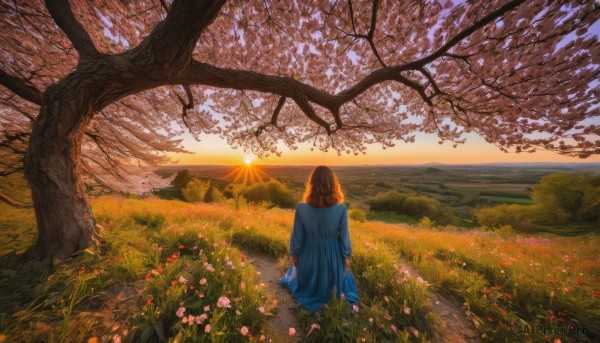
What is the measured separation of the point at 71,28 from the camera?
335cm

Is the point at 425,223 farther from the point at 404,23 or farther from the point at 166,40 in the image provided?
the point at 166,40

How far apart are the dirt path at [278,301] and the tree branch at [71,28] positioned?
478 cm

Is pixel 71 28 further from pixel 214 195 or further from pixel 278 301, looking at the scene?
pixel 214 195

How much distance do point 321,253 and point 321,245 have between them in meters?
0.13

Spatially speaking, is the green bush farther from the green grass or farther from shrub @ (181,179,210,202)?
the green grass

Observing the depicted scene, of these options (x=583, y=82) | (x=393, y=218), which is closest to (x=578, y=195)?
(x=393, y=218)

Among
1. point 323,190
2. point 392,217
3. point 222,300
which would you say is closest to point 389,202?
point 392,217

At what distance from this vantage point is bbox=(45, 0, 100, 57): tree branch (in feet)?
10.6

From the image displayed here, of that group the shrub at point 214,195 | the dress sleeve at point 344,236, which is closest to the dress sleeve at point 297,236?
the dress sleeve at point 344,236

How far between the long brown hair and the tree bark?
366 centimetres

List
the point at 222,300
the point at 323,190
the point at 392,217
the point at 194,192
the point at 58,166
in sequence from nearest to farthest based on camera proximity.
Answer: the point at 222,300, the point at 58,166, the point at 323,190, the point at 194,192, the point at 392,217

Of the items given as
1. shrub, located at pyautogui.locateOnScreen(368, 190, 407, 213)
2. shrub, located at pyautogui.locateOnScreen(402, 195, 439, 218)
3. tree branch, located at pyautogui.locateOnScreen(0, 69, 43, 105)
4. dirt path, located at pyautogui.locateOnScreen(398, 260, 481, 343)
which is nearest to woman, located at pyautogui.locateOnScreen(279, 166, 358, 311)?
dirt path, located at pyautogui.locateOnScreen(398, 260, 481, 343)

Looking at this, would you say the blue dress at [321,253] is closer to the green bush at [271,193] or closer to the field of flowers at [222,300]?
the field of flowers at [222,300]

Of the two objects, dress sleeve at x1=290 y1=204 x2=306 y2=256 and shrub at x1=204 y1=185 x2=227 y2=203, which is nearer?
dress sleeve at x1=290 y1=204 x2=306 y2=256
